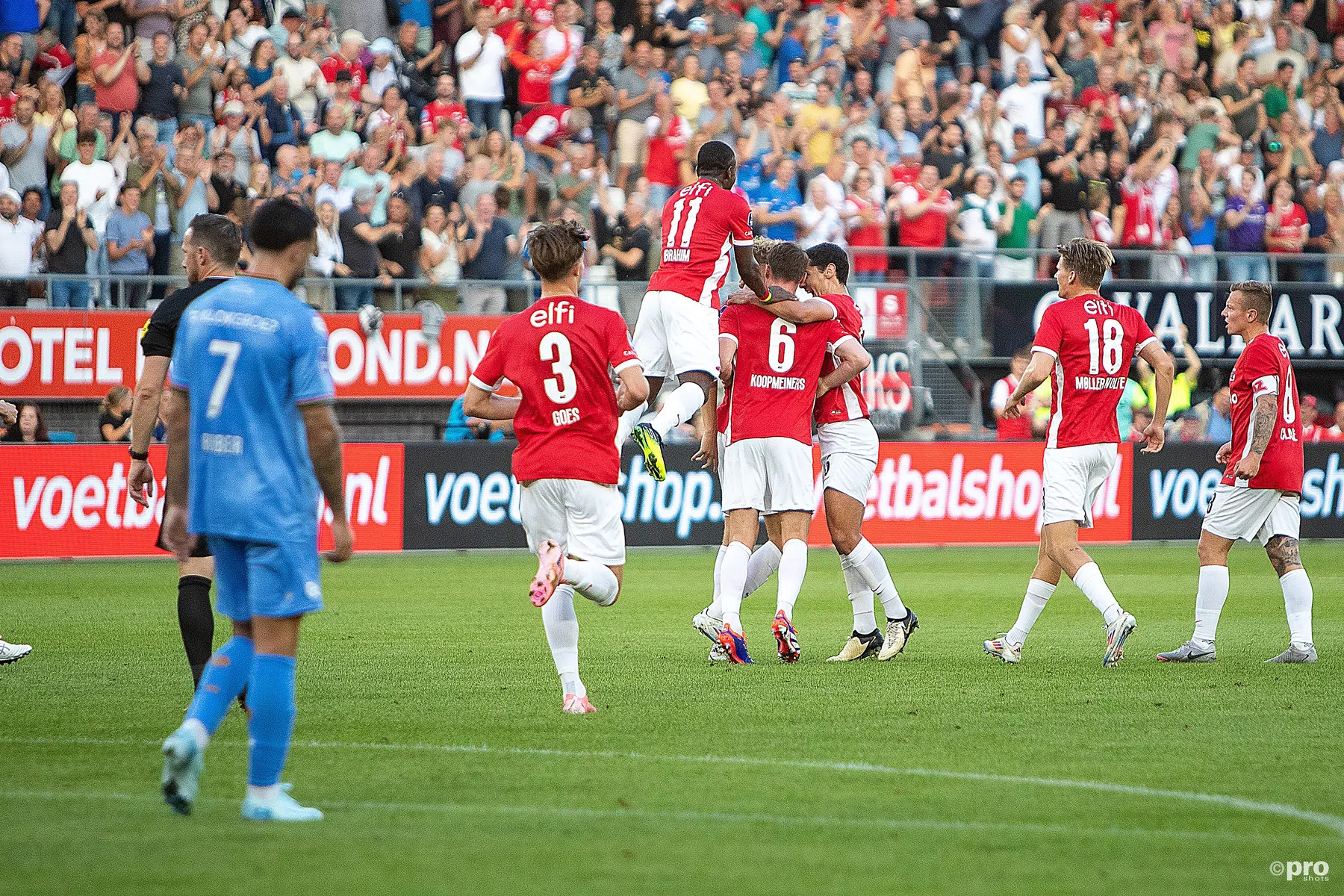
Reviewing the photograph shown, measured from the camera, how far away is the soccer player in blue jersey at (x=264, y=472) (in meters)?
5.27

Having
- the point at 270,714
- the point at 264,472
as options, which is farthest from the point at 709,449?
the point at 270,714

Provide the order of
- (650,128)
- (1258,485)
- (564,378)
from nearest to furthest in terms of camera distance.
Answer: (564,378), (1258,485), (650,128)

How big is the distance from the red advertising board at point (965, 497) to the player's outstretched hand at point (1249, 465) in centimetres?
954

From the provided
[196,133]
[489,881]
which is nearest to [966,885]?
[489,881]

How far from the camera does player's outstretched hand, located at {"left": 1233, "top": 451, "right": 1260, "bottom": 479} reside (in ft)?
32.7

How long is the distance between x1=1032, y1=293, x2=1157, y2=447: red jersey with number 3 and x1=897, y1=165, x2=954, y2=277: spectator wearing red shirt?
38.2 feet

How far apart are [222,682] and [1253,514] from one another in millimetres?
7094

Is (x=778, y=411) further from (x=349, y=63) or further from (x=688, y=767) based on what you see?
(x=349, y=63)

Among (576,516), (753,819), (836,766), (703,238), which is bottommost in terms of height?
(836,766)

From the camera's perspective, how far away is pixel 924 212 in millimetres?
21406

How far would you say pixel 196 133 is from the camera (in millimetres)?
18250

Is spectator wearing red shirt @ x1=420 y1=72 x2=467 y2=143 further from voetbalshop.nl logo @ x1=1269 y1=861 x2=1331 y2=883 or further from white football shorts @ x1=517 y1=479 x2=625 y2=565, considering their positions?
voetbalshop.nl logo @ x1=1269 y1=861 x2=1331 y2=883

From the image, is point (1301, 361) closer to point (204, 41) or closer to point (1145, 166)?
point (1145, 166)

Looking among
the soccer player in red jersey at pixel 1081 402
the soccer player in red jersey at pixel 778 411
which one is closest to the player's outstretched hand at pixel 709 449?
the soccer player in red jersey at pixel 778 411
